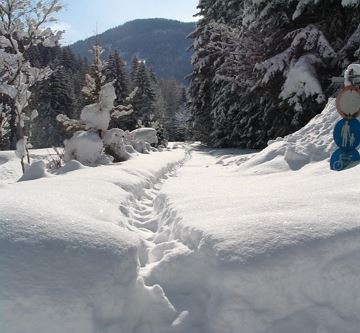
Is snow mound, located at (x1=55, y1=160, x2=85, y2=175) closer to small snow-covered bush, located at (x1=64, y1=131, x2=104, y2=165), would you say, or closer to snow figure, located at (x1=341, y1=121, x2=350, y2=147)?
small snow-covered bush, located at (x1=64, y1=131, x2=104, y2=165)

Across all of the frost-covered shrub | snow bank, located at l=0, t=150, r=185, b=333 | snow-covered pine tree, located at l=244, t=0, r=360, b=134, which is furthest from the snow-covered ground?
snow-covered pine tree, located at l=244, t=0, r=360, b=134

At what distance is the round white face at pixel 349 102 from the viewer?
626 centimetres

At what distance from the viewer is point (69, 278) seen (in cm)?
274

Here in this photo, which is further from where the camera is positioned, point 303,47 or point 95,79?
point 95,79

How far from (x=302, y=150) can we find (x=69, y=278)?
576cm

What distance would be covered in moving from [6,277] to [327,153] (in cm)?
589

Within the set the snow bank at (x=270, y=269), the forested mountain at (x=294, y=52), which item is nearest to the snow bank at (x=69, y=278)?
the snow bank at (x=270, y=269)

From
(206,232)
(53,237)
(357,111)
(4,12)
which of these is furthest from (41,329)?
(4,12)

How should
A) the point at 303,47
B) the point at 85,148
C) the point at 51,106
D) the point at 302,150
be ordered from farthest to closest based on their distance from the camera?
the point at 51,106 < the point at 303,47 < the point at 85,148 < the point at 302,150

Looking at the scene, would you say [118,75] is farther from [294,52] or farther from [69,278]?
[69,278]

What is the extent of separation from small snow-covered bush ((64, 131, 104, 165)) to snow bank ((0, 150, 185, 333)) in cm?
663

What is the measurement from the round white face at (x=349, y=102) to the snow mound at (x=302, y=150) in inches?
32.7

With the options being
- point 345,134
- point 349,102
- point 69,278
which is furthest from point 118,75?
point 69,278

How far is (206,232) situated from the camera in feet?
11.1
